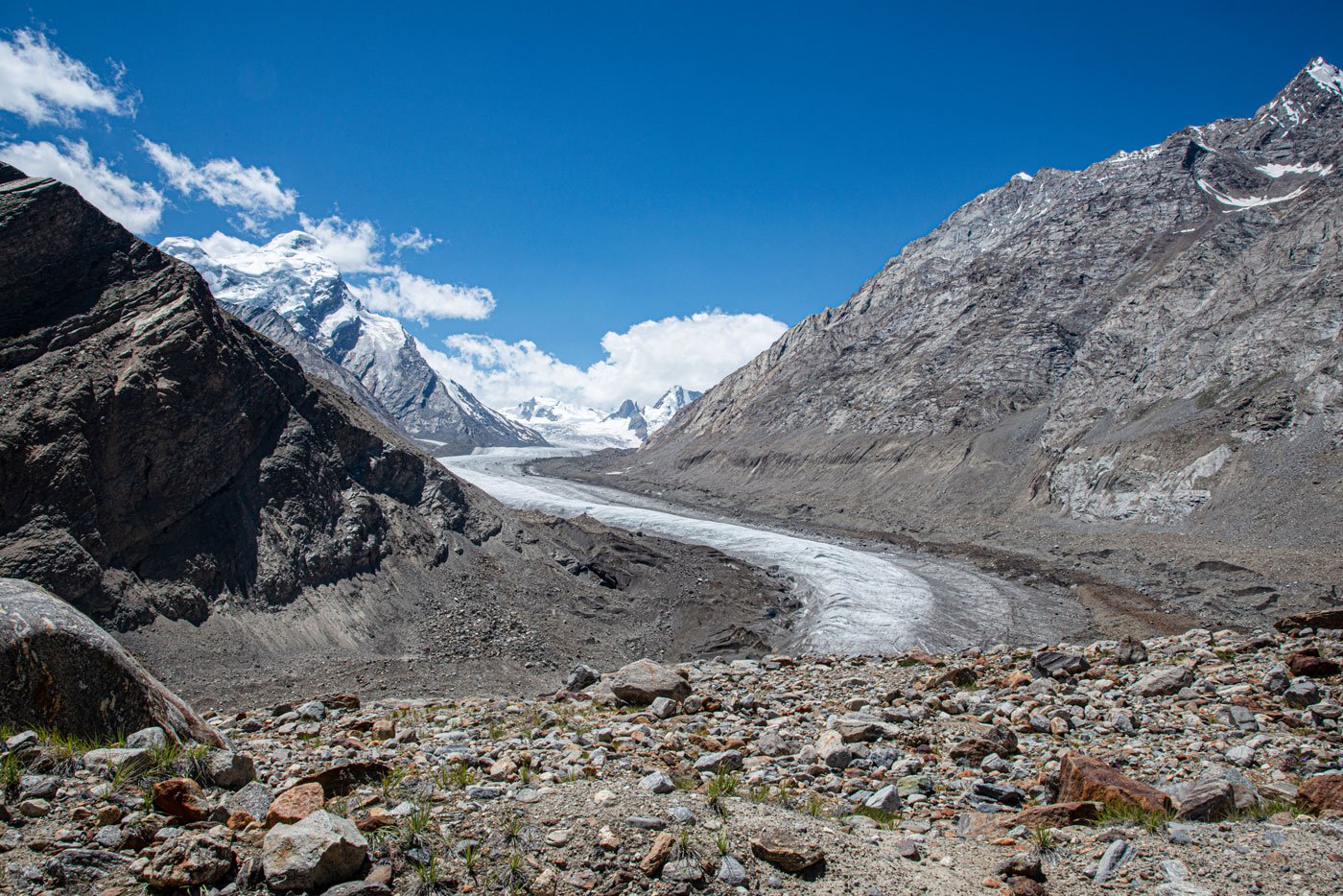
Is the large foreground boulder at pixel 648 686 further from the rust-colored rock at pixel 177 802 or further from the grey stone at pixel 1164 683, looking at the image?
the rust-colored rock at pixel 177 802

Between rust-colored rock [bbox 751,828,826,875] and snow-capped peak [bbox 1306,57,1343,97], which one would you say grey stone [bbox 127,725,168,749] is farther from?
snow-capped peak [bbox 1306,57,1343,97]

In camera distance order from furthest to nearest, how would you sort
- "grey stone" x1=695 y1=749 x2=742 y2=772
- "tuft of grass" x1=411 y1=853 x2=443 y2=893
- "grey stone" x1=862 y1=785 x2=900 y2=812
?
1. "grey stone" x1=695 y1=749 x2=742 y2=772
2. "grey stone" x1=862 y1=785 x2=900 y2=812
3. "tuft of grass" x1=411 y1=853 x2=443 y2=893

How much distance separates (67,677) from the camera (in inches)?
233

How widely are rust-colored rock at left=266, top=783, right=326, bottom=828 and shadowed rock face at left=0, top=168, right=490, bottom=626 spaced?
17921 mm

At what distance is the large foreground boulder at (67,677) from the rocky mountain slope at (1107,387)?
38607 millimetres

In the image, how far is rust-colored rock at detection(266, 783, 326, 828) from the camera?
4500 millimetres

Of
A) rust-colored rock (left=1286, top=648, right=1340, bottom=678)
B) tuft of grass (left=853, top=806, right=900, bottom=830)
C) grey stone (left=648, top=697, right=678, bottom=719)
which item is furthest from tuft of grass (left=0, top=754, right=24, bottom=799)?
rust-colored rock (left=1286, top=648, right=1340, bottom=678)

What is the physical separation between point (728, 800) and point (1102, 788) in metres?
3.10

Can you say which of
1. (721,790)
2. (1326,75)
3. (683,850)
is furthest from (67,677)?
(1326,75)

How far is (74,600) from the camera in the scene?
57.7 ft

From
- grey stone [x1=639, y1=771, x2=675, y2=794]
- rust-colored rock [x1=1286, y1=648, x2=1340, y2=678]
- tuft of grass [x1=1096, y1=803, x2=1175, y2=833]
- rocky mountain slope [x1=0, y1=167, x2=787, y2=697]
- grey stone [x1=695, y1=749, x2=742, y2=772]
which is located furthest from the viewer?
rocky mountain slope [x1=0, y1=167, x2=787, y2=697]

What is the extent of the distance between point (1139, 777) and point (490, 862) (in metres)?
6.05

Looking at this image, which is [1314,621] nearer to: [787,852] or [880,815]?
[880,815]

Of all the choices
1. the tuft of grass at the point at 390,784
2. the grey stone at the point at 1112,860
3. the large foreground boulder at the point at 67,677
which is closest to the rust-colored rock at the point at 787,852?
the grey stone at the point at 1112,860
